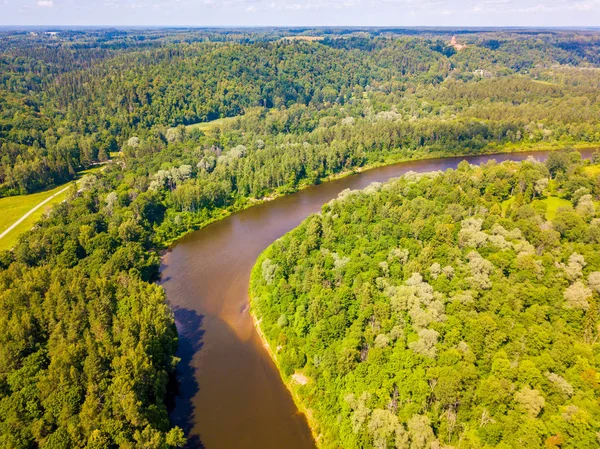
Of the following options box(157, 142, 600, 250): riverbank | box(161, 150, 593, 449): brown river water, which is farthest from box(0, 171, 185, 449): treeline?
box(157, 142, 600, 250): riverbank

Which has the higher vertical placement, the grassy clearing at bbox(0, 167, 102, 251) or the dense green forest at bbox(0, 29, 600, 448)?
the dense green forest at bbox(0, 29, 600, 448)

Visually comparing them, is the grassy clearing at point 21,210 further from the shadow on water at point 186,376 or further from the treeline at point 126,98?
the shadow on water at point 186,376

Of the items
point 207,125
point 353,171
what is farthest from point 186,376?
point 207,125

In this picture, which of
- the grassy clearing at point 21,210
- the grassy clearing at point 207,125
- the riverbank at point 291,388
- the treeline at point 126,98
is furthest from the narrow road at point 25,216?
the grassy clearing at point 207,125

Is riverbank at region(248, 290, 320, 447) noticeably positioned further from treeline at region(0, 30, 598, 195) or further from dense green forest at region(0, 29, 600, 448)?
treeline at region(0, 30, 598, 195)

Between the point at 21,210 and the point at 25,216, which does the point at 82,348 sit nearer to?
the point at 25,216

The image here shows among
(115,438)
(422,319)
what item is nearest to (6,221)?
(115,438)
